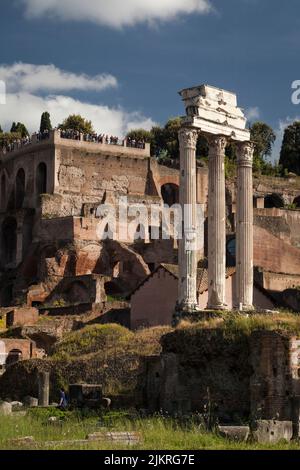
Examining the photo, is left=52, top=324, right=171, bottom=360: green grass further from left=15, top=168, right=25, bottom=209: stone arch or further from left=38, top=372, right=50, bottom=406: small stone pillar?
left=15, top=168, right=25, bottom=209: stone arch

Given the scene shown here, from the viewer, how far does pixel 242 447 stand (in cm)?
1922

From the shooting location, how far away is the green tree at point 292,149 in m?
85.1

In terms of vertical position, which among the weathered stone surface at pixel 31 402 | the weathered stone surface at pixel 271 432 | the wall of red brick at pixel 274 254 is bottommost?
the weathered stone surface at pixel 31 402

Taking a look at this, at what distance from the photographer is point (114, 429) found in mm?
22000

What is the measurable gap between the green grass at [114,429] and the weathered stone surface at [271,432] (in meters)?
0.31

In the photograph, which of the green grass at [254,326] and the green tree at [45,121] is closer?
the green grass at [254,326]

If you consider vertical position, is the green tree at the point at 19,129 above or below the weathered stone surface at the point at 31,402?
above

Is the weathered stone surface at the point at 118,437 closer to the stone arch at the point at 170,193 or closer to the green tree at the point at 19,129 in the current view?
the stone arch at the point at 170,193

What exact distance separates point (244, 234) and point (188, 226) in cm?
293

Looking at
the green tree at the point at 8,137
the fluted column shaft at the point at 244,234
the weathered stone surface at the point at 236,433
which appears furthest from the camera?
the green tree at the point at 8,137

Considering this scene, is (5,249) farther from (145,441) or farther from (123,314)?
(145,441)

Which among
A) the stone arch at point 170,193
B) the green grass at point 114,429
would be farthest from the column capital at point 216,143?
the stone arch at point 170,193

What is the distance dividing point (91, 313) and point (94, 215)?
43.7 feet

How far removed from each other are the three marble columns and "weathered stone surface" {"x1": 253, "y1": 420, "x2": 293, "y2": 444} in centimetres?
1348
